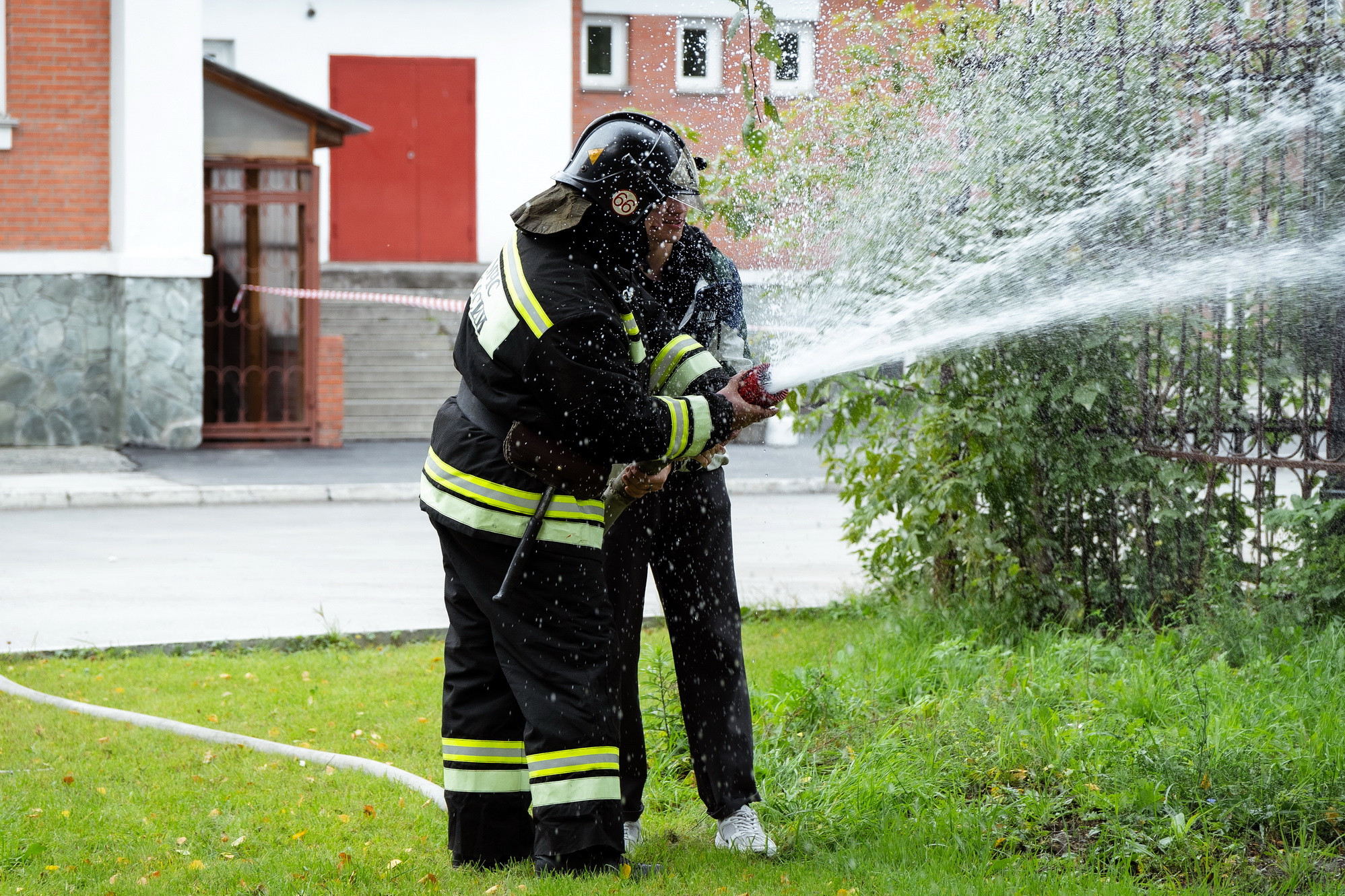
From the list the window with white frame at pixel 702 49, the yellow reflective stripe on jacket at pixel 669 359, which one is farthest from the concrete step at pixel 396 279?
the yellow reflective stripe on jacket at pixel 669 359

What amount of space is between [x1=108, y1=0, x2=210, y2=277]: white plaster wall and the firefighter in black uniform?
36.7 feet

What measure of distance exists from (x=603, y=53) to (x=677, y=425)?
19.2 metres

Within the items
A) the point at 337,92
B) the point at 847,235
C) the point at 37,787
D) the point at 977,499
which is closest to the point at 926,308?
the point at 847,235

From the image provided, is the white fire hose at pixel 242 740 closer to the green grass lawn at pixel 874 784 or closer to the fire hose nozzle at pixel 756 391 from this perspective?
the green grass lawn at pixel 874 784

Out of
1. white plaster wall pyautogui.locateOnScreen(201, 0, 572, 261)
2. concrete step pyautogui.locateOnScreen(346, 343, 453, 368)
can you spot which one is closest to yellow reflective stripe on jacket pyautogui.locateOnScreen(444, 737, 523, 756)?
concrete step pyautogui.locateOnScreen(346, 343, 453, 368)

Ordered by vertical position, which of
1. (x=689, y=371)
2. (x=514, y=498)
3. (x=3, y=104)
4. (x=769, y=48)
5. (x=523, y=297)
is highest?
(x=3, y=104)

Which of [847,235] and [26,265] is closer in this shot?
[847,235]

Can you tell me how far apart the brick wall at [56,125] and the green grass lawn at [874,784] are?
9632 mm

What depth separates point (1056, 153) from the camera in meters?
5.13

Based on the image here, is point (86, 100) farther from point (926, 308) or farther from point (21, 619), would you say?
point (926, 308)

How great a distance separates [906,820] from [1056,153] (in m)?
2.67

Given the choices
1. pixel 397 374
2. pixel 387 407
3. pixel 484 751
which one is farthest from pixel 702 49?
pixel 484 751

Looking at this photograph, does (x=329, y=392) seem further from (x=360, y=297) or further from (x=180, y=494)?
(x=180, y=494)

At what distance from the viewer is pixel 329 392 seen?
14.6 m
